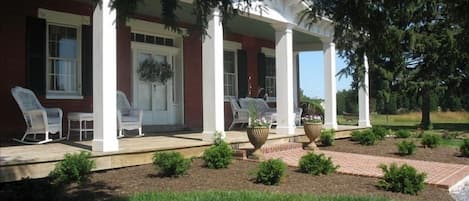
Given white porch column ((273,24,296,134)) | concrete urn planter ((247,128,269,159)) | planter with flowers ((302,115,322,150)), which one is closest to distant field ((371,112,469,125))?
white porch column ((273,24,296,134))

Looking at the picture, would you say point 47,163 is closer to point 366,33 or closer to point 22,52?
point 22,52

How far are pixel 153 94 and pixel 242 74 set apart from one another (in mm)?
3603

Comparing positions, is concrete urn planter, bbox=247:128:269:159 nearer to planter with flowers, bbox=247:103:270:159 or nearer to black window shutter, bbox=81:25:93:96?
planter with flowers, bbox=247:103:270:159

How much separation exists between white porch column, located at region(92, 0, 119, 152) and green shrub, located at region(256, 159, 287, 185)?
2314 mm

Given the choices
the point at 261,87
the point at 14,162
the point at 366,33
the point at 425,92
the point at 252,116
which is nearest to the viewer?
the point at 366,33

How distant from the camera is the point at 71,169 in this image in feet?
22.9

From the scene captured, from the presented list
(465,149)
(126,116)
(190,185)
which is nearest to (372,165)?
(465,149)

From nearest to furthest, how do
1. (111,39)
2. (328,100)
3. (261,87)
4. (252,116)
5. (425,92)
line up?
(111,39) < (252,116) < (328,100) < (261,87) < (425,92)

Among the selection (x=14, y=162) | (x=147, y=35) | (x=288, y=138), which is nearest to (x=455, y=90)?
(x=288, y=138)

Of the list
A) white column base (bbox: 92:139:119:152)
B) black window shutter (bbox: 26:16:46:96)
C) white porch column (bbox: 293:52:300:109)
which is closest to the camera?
white column base (bbox: 92:139:119:152)

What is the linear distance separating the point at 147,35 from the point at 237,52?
373cm

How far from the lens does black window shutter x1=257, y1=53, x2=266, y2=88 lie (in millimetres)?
16859

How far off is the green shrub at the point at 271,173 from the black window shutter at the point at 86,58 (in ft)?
16.5

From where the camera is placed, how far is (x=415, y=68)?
78.2ft
